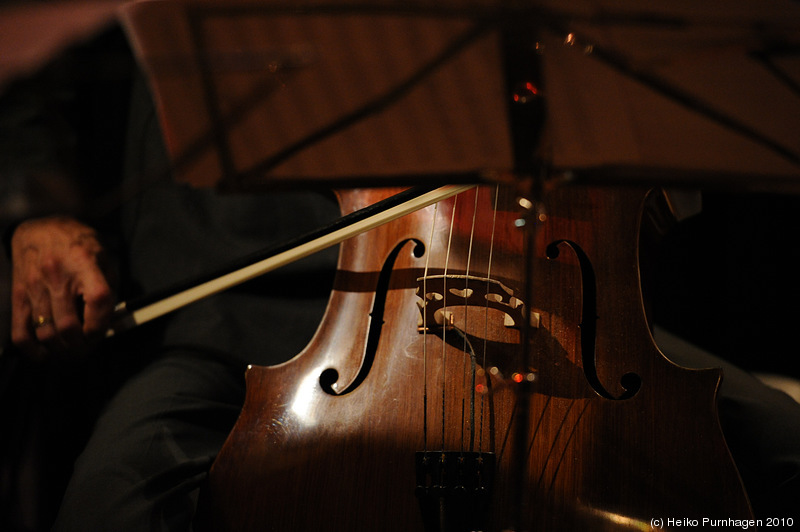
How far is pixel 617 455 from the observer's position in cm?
60

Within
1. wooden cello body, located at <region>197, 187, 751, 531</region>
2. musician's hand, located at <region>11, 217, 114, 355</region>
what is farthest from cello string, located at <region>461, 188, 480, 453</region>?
musician's hand, located at <region>11, 217, 114, 355</region>

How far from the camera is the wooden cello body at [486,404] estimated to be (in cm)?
58

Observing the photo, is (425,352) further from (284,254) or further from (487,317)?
(284,254)

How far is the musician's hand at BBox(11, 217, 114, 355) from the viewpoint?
79 cm

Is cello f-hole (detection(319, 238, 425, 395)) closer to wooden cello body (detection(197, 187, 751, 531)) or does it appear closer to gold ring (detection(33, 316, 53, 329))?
wooden cello body (detection(197, 187, 751, 531))

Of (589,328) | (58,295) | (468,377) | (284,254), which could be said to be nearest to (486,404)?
(468,377)

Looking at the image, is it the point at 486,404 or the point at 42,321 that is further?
the point at 42,321

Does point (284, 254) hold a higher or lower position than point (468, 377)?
higher

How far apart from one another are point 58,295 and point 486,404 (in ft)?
1.97

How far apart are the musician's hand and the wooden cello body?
27 cm

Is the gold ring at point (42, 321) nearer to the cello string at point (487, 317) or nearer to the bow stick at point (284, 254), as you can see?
the bow stick at point (284, 254)

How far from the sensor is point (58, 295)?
0.81m

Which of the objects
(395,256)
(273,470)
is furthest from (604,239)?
(273,470)

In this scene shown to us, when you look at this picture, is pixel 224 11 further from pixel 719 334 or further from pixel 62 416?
pixel 719 334
